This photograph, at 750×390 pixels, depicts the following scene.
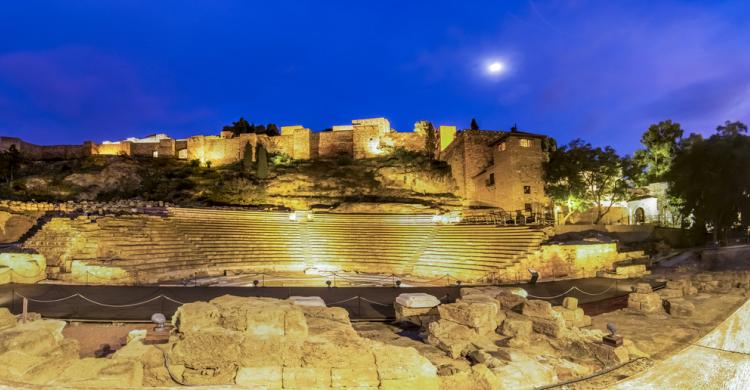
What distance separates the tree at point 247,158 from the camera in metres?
44.0

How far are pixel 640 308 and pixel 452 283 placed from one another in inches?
270

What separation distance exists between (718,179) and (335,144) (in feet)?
127

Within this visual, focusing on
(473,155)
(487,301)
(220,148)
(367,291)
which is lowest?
(367,291)

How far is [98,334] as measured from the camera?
771 cm

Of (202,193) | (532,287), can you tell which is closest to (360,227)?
(532,287)

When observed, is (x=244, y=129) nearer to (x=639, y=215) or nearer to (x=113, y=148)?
(x=113, y=148)

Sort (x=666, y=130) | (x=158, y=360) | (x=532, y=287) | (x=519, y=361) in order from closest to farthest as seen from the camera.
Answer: (x=158, y=360) < (x=519, y=361) < (x=532, y=287) < (x=666, y=130)

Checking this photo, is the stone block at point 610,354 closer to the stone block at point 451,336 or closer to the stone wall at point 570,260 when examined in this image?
the stone block at point 451,336

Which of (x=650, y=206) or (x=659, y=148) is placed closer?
(x=650, y=206)

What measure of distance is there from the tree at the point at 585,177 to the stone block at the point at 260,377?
27230mm

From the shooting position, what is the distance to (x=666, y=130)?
121 ft

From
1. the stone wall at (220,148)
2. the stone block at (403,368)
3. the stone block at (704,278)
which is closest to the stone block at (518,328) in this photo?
the stone block at (403,368)

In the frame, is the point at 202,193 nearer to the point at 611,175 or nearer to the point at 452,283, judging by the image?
the point at 452,283

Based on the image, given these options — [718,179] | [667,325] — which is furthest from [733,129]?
[667,325]
